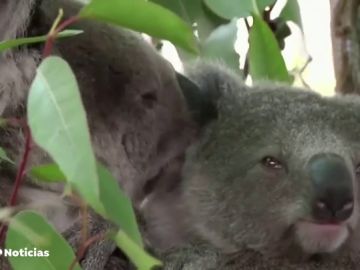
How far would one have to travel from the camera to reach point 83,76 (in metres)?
1.38

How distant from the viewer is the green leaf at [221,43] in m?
1.60

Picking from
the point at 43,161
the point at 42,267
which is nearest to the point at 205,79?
the point at 43,161

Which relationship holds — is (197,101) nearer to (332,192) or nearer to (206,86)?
(206,86)

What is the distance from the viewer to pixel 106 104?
140 cm

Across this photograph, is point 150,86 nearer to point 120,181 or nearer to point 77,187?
point 120,181

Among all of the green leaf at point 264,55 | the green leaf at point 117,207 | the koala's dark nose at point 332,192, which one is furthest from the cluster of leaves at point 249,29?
the green leaf at point 117,207

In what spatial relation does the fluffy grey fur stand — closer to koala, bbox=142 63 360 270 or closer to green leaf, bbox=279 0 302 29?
koala, bbox=142 63 360 270

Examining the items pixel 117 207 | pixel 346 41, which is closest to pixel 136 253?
pixel 117 207

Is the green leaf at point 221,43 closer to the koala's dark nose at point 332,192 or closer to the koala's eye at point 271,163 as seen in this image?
the koala's eye at point 271,163

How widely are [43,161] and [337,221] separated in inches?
18.7

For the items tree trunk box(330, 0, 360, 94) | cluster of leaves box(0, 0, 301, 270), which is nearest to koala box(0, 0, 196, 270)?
cluster of leaves box(0, 0, 301, 270)

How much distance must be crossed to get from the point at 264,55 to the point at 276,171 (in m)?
0.24

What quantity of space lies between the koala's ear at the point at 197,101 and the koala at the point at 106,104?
0.01 meters

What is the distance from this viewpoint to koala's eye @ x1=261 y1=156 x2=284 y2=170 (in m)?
1.37
